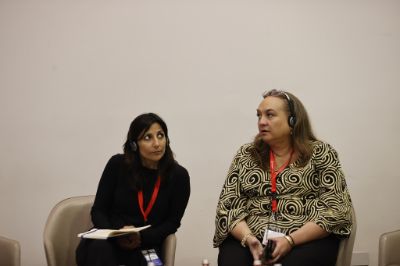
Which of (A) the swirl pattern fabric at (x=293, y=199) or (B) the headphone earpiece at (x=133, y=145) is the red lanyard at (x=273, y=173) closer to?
(A) the swirl pattern fabric at (x=293, y=199)

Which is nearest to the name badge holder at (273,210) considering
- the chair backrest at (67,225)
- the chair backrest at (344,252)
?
the chair backrest at (344,252)

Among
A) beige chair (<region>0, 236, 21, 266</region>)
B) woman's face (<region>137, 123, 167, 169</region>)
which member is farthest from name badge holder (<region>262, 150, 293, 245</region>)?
beige chair (<region>0, 236, 21, 266</region>)

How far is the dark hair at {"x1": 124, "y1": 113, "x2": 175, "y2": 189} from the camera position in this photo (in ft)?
10.1

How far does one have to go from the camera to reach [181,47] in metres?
3.92

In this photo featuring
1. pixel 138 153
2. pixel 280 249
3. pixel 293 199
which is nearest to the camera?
pixel 280 249

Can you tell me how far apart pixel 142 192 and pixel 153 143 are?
322 mm

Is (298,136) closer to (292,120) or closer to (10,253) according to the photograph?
(292,120)

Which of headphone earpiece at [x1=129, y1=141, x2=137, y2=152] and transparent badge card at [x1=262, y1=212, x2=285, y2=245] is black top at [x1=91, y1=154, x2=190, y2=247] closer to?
headphone earpiece at [x1=129, y1=141, x2=137, y2=152]

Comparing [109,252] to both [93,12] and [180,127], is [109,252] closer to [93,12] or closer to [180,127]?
[180,127]

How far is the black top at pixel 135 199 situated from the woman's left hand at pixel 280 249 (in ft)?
2.28

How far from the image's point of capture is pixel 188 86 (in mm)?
3941

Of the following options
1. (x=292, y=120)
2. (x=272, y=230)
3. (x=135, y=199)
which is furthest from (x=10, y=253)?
(x=292, y=120)

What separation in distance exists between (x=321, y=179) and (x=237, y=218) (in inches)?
21.6

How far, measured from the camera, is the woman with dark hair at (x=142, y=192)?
3.01m
